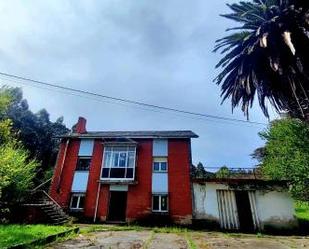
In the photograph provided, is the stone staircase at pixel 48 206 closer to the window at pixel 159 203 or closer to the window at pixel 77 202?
the window at pixel 77 202

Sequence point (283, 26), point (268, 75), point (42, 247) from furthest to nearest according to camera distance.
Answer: point (268, 75) → point (283, 26) → point (42, 247)

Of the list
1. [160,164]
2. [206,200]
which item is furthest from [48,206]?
[206,200]

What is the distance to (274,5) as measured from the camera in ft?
37.5

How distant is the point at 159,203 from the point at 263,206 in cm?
791

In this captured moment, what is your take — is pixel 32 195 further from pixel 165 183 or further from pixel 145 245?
pixel 145 245

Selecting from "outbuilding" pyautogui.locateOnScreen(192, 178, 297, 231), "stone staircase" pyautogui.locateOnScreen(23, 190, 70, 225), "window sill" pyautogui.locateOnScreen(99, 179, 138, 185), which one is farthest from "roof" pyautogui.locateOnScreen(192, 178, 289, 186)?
"stone staircase" pyautogui.locateOnScreen(23, 190, 70, 225)

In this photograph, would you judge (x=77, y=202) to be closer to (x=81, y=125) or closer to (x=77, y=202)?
(x=77, y=202)

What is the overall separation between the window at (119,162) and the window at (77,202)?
2.51 m

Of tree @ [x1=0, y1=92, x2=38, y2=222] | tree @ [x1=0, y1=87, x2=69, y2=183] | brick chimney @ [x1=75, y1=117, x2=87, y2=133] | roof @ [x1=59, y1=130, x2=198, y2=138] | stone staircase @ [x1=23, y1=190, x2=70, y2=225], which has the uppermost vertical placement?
tree @ [x1=0, y1=87, x2=69, y2=183]

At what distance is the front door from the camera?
850 inches

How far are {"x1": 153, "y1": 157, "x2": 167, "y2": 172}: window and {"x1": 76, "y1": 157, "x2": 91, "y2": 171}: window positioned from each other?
19.7 feet

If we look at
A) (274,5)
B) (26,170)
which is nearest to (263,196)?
(274,5)

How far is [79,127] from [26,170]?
828cm

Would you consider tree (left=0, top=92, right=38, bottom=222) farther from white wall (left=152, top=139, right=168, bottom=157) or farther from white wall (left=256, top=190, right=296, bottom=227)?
white wall (left=256, top=190, right=296, bottom=227)
